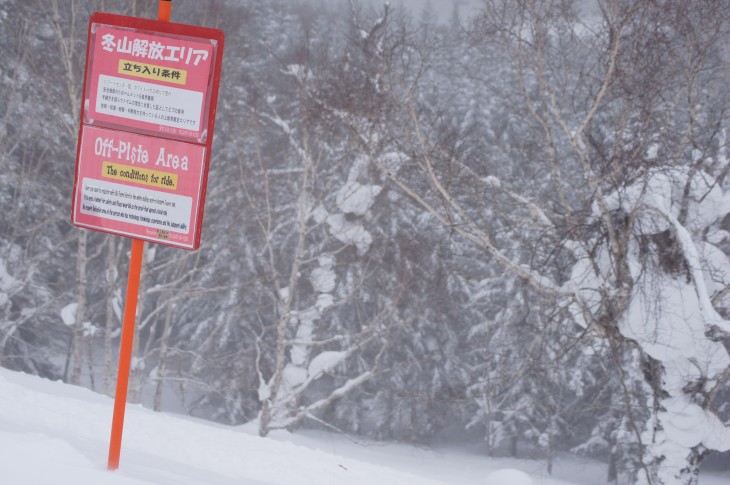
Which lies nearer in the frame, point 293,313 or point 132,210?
point 132,210

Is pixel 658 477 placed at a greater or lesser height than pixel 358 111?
lesser

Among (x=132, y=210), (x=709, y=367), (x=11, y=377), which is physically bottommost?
(x=11, y=377)

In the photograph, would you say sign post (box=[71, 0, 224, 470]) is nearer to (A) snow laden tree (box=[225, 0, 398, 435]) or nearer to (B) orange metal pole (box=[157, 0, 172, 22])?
A: (B) orange metal pole (box=[157, 0, 172, 22])

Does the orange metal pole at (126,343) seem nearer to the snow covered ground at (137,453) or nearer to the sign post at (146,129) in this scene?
the sign post at (146,129)

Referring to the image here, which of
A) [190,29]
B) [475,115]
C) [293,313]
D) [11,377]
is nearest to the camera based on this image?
[190,29]

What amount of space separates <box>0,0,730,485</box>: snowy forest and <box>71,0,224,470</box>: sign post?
4732mm

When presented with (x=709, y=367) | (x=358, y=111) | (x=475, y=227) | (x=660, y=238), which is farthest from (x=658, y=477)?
(x=358, y=111)

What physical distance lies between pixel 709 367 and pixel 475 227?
119 inches

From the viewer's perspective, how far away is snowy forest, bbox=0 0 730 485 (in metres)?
7.23

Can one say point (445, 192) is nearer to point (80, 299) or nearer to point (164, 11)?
point (164, 11)

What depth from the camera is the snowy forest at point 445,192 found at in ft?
23.7

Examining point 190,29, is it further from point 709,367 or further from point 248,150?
point 248,150

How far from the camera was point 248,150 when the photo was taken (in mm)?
14773

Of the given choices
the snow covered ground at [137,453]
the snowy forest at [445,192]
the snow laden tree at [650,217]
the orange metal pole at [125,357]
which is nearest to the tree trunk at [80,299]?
the snowy forest at [445,192]
